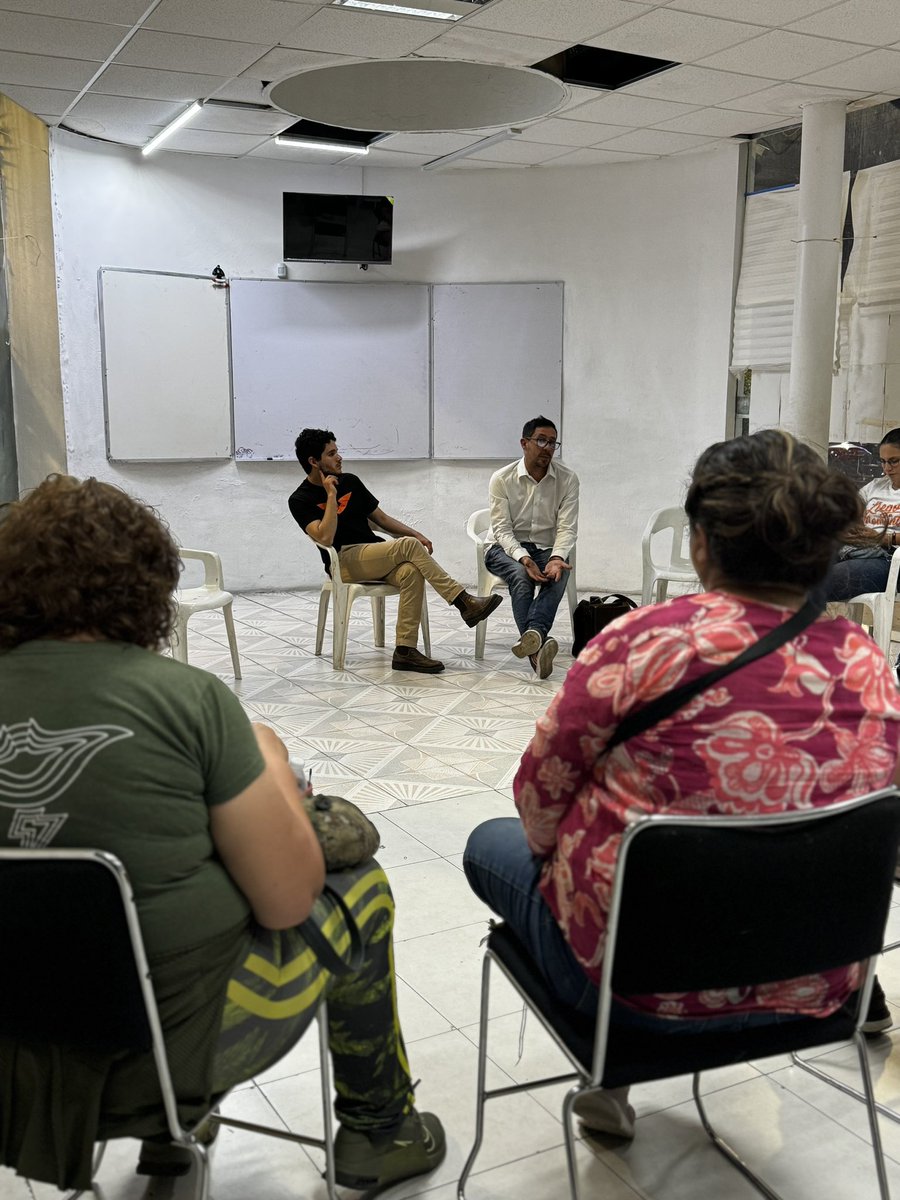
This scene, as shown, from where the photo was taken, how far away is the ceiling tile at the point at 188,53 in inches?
194

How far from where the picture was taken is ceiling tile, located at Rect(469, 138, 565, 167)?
6.89m

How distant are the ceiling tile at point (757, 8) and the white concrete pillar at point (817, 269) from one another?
51.0 inches

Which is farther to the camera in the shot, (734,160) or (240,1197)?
(734,160)

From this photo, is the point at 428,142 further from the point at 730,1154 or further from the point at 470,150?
the point at 730,1154

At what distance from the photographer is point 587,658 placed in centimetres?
150

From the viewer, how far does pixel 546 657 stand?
527 cm

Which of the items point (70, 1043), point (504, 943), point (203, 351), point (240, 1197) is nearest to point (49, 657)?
point (70, 1043)

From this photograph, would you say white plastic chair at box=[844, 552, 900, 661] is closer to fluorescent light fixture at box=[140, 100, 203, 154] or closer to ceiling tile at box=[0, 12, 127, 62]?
ceiling tile at box=[0, 12, 127, 62]

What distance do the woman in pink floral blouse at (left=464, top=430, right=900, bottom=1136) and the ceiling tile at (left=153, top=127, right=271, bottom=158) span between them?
6.05 metres

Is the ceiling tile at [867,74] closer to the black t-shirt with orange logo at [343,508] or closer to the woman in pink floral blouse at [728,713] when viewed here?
the black t-shirt with orange logo at [343,508]

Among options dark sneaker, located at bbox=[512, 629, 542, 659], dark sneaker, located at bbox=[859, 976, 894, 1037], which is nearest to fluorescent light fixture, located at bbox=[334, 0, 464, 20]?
dark sneaker, located at bbox=[512, 629, 542, 659]

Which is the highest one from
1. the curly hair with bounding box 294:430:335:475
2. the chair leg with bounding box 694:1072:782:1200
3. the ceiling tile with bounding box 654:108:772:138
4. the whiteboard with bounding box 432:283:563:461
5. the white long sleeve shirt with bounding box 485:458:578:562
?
the ceiling tile with bounding box 654:108:772:138

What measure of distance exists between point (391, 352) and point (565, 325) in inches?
49.7

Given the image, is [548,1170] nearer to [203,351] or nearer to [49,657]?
[49,657]
